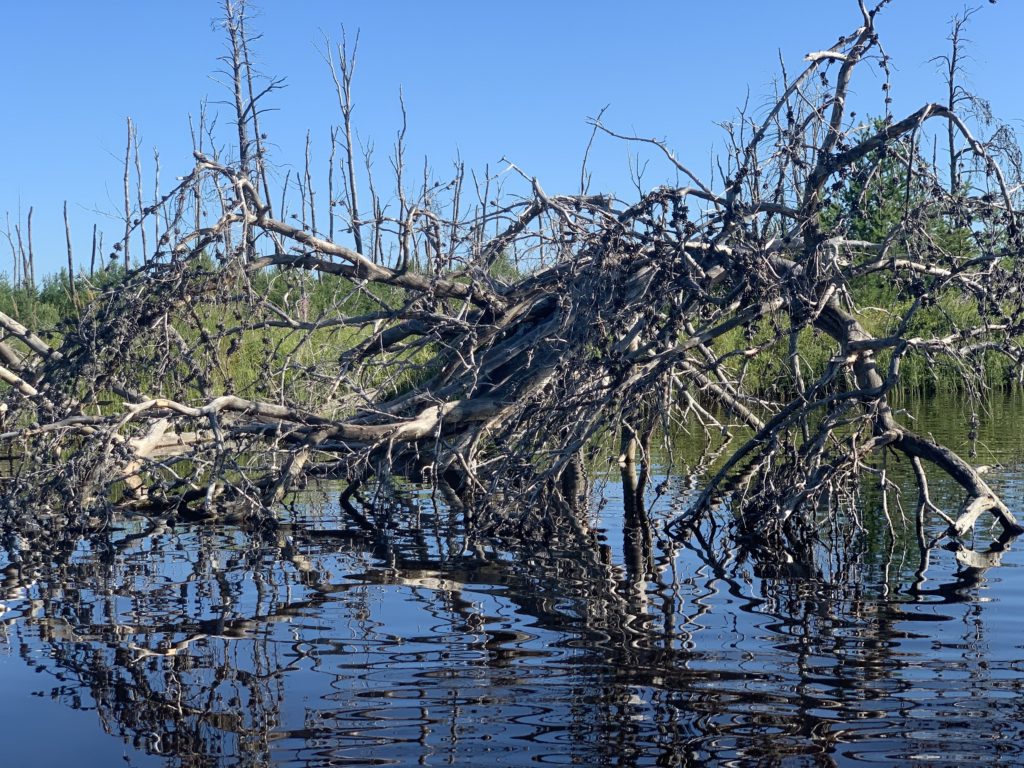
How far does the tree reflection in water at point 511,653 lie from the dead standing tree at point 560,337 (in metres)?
0.80

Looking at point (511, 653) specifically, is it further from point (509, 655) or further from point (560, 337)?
point (560, 337)

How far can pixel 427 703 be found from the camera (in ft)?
16.0

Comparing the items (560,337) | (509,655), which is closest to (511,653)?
(509,655)

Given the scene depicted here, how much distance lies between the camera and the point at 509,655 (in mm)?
5586

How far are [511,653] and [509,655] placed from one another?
4 cm

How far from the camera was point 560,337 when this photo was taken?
27.4 ft

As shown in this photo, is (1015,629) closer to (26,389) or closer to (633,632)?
(633,632)

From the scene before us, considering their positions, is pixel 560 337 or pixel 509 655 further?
pixel 560 337

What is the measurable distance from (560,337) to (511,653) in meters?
3.17

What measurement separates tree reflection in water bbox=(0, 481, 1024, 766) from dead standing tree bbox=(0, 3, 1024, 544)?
80 cm

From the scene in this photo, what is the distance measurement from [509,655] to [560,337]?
3205 mm

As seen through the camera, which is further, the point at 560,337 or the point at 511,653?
the point at 560,337

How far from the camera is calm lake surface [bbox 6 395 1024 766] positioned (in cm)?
444

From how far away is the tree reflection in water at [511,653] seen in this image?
446 cm
